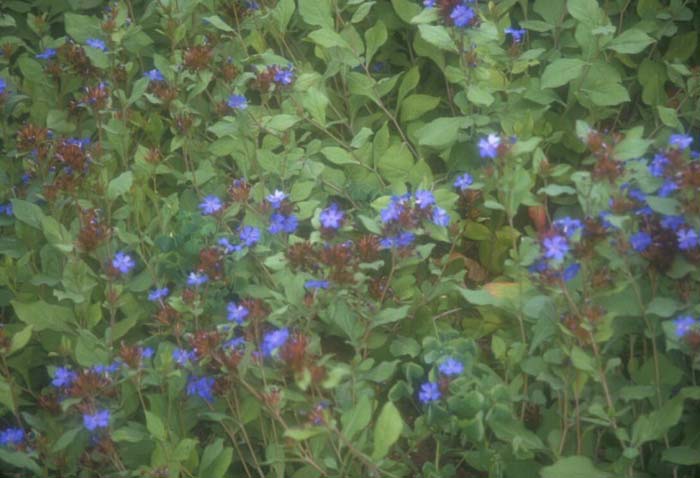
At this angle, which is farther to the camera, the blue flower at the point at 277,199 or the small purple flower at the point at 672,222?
the blue flower at the point at 277,199

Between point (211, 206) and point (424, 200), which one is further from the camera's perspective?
point (211, 206)

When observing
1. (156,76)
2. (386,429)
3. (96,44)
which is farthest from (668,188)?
(96,44)

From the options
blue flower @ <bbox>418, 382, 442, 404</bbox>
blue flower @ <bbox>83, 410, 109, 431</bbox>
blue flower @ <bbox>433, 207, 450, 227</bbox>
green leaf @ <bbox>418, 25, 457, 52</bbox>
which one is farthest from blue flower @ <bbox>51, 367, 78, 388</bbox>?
green leaf @ <bbox>418, 25, 457, 52</bbox>

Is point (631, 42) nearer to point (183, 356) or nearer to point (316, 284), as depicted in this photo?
point (316, 284)

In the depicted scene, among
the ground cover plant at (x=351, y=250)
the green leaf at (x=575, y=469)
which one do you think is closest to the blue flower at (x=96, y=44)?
the ground cover plant at (x=351, y=250)

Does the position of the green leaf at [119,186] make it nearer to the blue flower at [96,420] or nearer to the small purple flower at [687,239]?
the blue flower at [96,420]

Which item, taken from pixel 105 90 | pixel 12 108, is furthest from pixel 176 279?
pixel 12 108

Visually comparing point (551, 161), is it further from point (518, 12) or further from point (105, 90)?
point (105, 90)
